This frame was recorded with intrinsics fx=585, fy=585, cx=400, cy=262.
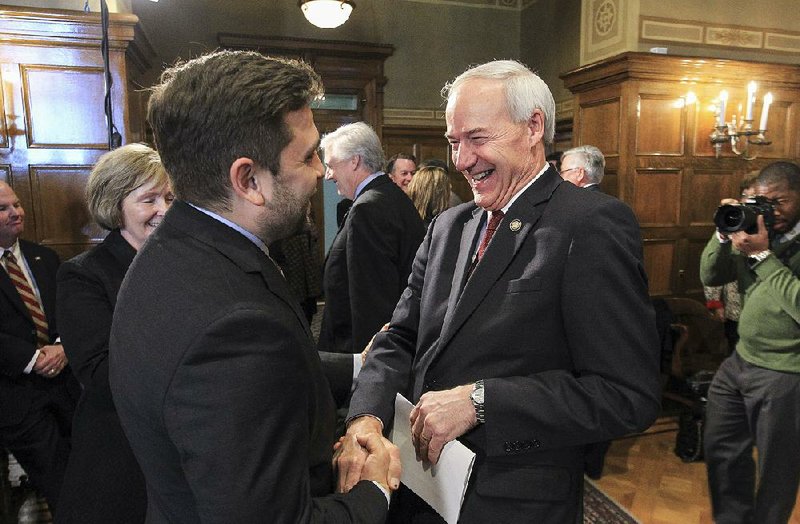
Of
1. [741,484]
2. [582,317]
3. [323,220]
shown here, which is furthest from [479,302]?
[323,220]

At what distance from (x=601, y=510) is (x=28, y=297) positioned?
3.03 m

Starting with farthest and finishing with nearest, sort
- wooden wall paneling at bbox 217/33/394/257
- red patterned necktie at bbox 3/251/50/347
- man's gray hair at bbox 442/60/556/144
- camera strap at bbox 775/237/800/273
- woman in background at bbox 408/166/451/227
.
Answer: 1. wooden wall paneling at bbox 217/33/394/257
2. woman in background at bbox 408/166/451/227
3. red patterned necktie at bbox 3/251/50/347
4. camera strap at bbox 775/237/800/273
5. man's gray hair at bbox 442/60/556/144

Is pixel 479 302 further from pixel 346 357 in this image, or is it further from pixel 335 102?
pixel 335 102

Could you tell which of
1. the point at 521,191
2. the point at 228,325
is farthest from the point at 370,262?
the point at 228,325

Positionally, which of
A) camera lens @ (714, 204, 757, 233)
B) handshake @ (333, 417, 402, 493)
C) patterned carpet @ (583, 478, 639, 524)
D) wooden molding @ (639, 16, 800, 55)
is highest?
wooden molding @ (639, 16, 800, 55)

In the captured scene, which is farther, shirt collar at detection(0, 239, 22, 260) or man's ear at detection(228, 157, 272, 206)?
shirt collar at detection(0, 239, 22, 260)

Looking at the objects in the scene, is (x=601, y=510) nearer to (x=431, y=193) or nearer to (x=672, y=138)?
(x=431, y=193)

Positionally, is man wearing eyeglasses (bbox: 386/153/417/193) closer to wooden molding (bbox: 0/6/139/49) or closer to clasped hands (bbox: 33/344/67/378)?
wooden molding (bbox: 0/6/139/49)

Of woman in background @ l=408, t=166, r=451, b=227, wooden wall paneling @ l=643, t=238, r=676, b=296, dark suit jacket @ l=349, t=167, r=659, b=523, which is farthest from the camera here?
wooden wall paneling @ l=643, t=238, r=676, b=296

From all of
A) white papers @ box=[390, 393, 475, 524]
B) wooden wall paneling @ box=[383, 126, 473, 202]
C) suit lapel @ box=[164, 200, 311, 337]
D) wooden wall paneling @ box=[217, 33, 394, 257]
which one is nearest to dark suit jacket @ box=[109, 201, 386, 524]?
suit lapel @ box=[164, 200, 311, 337]

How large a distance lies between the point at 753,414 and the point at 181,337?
8.16ft

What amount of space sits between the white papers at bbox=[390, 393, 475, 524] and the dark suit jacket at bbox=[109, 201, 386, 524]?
0.90ft

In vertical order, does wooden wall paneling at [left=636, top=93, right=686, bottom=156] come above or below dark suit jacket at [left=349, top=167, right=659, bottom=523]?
above

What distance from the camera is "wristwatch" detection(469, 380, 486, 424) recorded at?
1143 millimetres
